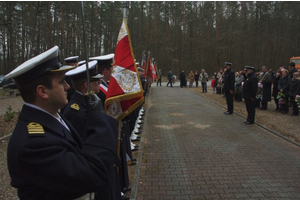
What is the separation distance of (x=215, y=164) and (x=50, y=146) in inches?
173

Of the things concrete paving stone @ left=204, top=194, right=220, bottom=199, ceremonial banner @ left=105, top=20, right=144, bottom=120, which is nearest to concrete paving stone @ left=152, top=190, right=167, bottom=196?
concrete paving stone @ left=204, top=194, right=220, bottom=199

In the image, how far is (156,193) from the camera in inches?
149

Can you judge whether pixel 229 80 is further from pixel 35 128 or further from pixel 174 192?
pixel 35 128

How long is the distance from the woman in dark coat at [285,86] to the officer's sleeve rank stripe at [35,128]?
36.6 ft

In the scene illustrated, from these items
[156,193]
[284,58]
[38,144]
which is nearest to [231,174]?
[156,193]

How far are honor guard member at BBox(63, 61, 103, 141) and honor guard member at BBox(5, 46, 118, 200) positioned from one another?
2.06ft

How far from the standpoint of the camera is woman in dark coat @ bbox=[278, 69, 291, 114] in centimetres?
1028

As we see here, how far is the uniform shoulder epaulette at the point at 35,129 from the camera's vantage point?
1265 millimetres

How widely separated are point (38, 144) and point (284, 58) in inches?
1966

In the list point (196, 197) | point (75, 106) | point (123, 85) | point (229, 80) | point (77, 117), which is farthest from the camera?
point (229, 80)

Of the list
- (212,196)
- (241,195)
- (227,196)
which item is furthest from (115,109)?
(241,195)

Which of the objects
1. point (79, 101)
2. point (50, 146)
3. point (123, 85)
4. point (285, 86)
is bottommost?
point (285, 86)

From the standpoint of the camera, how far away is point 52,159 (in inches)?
48.0

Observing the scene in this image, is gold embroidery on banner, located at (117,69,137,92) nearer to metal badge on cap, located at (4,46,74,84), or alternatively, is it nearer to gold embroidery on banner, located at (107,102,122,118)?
gold embroidery on banner, located at (107,102,122,118)
